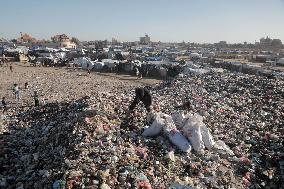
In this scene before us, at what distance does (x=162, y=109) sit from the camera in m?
12.0

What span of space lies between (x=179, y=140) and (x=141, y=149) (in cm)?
101

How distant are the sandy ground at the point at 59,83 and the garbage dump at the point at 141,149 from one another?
679cm

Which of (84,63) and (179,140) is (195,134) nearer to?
(179,140)

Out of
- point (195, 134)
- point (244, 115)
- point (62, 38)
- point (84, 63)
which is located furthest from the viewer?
point (62, 38)

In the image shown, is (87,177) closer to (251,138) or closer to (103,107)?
(103,107)

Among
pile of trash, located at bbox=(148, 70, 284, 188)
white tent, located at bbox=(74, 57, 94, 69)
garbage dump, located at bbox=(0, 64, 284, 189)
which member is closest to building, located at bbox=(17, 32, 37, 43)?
white tent, located at bbox=(74, 57, 94, 69)

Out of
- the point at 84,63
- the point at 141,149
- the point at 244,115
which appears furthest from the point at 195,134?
the point at 84,63

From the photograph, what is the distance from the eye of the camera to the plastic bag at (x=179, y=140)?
8.53m

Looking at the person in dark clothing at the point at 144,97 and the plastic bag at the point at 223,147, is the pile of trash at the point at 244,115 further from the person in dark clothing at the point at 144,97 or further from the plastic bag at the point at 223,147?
the person in dark clothing at the point at 144,97

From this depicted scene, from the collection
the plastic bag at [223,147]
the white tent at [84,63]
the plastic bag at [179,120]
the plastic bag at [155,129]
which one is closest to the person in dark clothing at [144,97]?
the plastic bag at [179,120]

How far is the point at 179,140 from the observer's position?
8.69 m

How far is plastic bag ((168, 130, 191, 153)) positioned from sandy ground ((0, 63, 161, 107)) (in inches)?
408

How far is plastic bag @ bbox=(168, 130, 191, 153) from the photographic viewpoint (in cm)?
853

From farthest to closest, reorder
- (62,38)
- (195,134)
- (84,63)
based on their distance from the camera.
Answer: (62,38), (84,63), (195,134)
